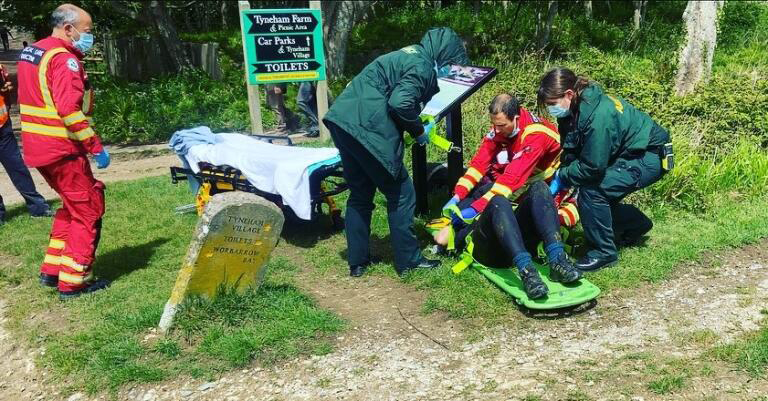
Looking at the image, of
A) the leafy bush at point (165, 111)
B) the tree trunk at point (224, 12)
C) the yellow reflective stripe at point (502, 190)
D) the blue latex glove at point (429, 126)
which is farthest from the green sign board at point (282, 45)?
the tree trunk at point (224, 12)

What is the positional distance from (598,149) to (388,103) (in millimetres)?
1424

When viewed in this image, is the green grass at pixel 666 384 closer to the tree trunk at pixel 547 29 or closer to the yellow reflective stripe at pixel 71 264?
the yellow reflective stripe at pixel 71 264

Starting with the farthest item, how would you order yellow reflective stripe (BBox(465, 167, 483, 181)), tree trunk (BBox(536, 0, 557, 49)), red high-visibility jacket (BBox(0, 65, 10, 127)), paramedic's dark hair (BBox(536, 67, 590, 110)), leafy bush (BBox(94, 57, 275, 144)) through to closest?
tree trunk (BBox(536, 0, 557, 49)), leafy bush (BBox(94, 57, 275, 144)), red high-visibility jacket (BBox(0, 65, 10, 127)), yellow reflective stripe (BBox(465, 167, 483, 181)), paramedic's dark hair (BBox(536, 67, 590, 110))

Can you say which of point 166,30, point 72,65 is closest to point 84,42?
point 72,65

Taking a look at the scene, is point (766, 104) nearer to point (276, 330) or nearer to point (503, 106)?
point (503, 106)

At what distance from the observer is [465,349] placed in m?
3.74

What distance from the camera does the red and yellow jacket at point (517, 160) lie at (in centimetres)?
453

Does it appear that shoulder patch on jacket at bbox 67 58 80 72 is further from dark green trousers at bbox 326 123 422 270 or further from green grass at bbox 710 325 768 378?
green grass at bbox 710 325 768 378

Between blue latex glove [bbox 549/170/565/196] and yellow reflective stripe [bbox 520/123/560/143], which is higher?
yellow reflective stripe [bbox 520/123/560/143]

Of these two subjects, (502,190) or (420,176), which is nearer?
(502,190)

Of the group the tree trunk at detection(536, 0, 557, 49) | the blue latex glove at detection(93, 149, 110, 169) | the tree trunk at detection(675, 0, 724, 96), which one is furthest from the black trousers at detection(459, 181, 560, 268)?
the tree trunk at detection(536, 0, 557, 49)

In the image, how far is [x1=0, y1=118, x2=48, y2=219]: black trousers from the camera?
6879 millimetres

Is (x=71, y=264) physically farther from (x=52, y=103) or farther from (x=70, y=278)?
(x=52, y=103)

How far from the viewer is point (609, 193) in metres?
4.53
